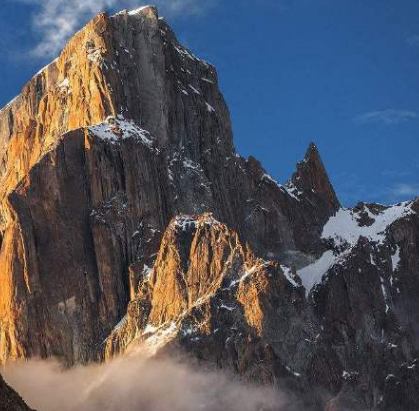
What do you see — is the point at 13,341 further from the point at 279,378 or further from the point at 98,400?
the point at 279,378

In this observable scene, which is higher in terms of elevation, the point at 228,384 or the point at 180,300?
the point at 180,300

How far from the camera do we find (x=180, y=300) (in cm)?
19825

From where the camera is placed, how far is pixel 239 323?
19488 cm

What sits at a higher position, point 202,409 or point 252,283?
point 252,283

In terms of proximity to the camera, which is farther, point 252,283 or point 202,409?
point 252,283

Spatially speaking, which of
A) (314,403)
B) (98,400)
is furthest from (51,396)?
(314,403)

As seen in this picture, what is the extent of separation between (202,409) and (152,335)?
13917 millimetres

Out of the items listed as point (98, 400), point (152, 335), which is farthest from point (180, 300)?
point (98, 400)

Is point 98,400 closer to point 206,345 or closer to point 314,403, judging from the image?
point 206,345

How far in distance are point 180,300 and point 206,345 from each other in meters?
9.33

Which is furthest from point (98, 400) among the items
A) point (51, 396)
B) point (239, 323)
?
point (239, 323)

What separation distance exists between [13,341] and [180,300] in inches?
963

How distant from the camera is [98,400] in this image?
188000 mm

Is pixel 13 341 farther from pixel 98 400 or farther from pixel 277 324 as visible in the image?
pixel 277 324
